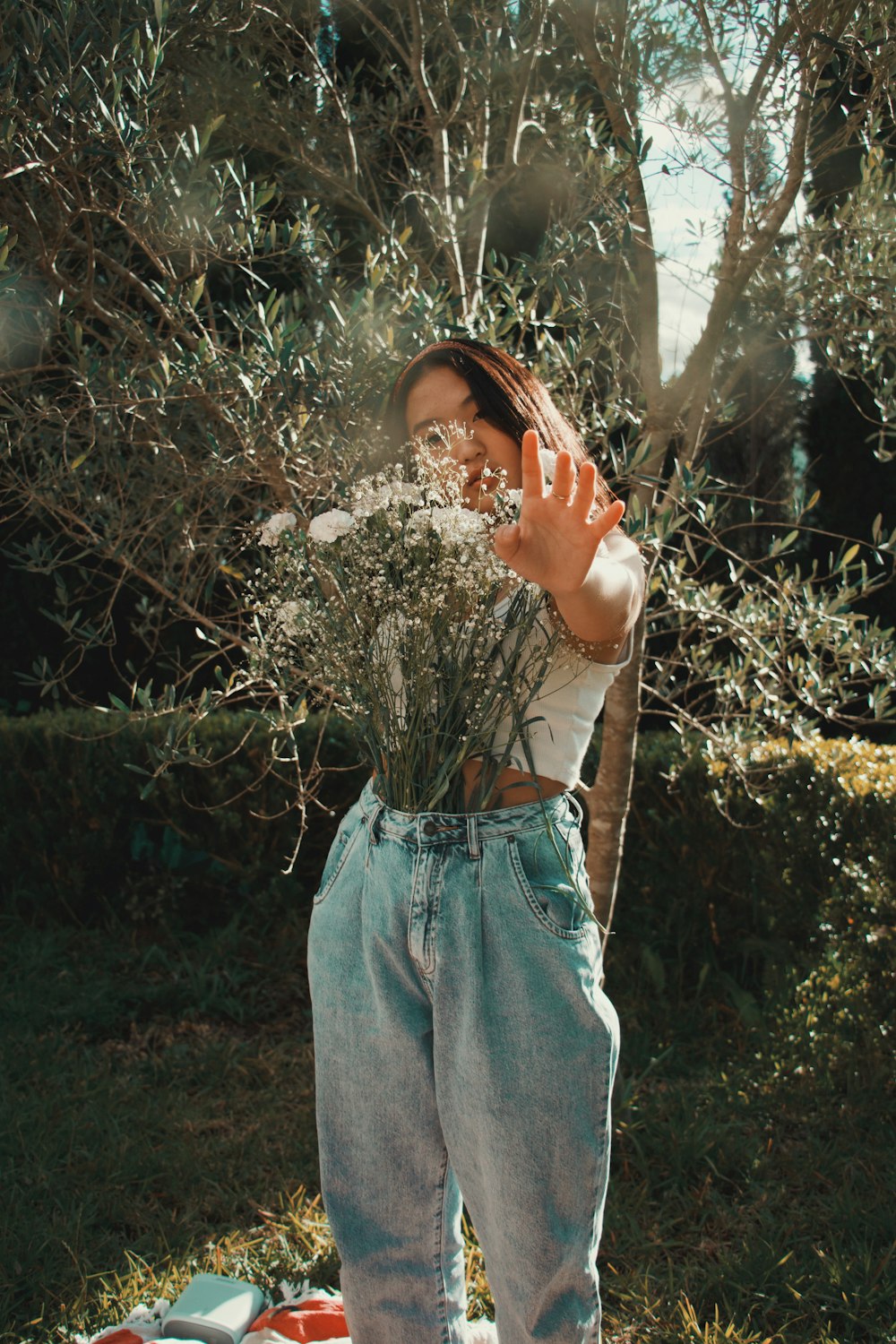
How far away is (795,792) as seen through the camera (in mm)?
3730

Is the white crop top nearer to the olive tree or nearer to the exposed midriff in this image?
the exposed midriff

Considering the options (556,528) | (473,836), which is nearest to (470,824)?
(473,836)

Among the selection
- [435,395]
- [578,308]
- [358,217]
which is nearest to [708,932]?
[578,308]

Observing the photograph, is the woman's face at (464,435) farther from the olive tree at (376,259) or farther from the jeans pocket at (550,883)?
the jeans pocket at (550,883)

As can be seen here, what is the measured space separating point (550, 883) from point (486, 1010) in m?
0.22

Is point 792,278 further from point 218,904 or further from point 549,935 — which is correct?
point 218,904

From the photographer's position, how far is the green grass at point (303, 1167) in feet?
8.21

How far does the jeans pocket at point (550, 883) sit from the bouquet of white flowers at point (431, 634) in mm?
103

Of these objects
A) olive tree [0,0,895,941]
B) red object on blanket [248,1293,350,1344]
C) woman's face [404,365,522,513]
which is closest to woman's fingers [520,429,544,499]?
woman's face [404,365,522,513]

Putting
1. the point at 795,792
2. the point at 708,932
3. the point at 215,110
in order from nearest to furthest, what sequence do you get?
the point at 215,110, the point at 795,792, the point at 708,932

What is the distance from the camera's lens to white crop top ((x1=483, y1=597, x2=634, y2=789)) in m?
1.76

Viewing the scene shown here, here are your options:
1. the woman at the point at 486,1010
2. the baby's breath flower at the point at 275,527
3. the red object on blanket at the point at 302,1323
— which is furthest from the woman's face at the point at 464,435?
the red object on blanket at the point at 302,1323

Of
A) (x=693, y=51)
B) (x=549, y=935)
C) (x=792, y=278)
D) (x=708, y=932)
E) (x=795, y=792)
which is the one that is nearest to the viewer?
(x=549, y=935)

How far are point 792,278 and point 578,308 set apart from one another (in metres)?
1.03
